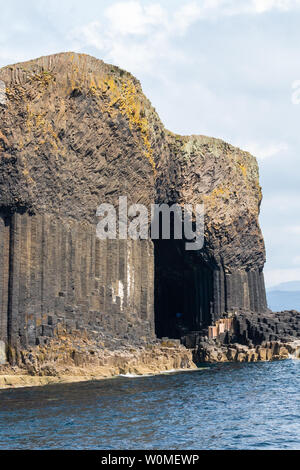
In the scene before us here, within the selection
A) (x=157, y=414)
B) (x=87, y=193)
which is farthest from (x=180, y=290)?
(x=157, y=414)

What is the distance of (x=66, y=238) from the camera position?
183 ft

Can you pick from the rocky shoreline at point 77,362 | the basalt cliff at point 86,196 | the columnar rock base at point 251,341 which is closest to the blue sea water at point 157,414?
the rocky shoreline at point 77,362

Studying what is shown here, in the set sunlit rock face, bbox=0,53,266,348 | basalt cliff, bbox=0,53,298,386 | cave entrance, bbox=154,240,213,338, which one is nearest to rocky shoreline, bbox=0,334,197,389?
basalt cliff, bbox=0,53,298,386

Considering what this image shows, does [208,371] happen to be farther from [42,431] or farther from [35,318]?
[42,431]

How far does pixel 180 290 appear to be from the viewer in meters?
81.9

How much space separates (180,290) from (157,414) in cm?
4677

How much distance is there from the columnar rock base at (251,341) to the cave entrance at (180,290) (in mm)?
2973

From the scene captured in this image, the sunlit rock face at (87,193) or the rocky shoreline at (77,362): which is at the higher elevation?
the sunlit rock face at (87,193)

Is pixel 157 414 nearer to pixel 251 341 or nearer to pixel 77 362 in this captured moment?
pixel 77 362

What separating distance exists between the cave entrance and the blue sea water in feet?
80.5

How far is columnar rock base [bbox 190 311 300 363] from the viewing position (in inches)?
2822

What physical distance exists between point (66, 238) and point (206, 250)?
2411 centimetres

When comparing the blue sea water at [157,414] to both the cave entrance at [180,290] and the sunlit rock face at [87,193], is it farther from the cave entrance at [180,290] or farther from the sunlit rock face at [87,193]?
the cave entrance at [180,290]

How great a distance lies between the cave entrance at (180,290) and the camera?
7769cm
